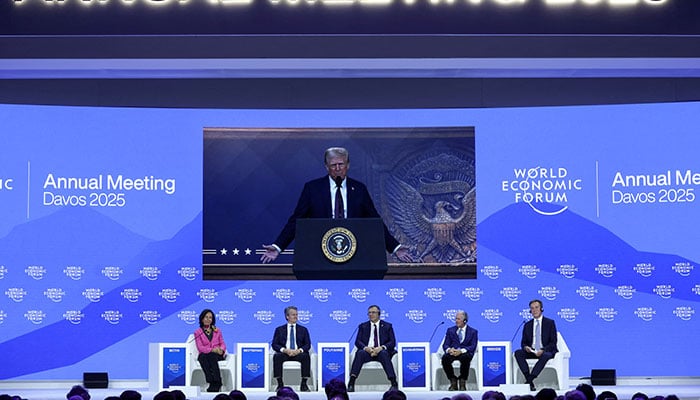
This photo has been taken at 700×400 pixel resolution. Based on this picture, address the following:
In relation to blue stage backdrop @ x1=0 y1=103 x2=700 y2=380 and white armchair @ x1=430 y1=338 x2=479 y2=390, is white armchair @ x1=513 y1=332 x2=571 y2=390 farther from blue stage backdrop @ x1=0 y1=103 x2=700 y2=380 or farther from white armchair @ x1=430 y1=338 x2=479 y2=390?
blue stage backdrop @ x1=0 y1=103 x2=700 y2=380

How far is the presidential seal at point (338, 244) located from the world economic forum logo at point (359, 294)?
297 centimetres

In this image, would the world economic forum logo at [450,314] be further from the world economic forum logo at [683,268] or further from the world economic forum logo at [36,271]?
the world economic forum logo at [36,271]

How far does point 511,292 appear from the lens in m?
11.9

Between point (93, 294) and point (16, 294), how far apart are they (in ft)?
2.62

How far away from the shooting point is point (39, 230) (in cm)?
1189

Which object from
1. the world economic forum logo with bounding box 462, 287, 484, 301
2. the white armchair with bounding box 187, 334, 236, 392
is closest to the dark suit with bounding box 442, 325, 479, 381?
the world economic forum logo with bounding box 462, 287, 484, 301

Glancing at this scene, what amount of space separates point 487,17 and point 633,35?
1.06m

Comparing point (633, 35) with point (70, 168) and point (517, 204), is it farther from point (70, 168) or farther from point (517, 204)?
point (70, 168)

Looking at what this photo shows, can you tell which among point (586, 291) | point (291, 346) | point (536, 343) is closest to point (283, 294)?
point (291, 346)

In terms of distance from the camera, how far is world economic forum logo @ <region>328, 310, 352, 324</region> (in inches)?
470

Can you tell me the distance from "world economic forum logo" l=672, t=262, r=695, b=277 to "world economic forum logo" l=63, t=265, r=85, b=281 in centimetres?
631

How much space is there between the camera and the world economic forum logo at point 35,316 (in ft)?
38.5

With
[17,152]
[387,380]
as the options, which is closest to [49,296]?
[17,152]

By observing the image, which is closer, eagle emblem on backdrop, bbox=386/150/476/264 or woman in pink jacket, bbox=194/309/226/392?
woman in pink jacket, bbox=194/309/226/392
